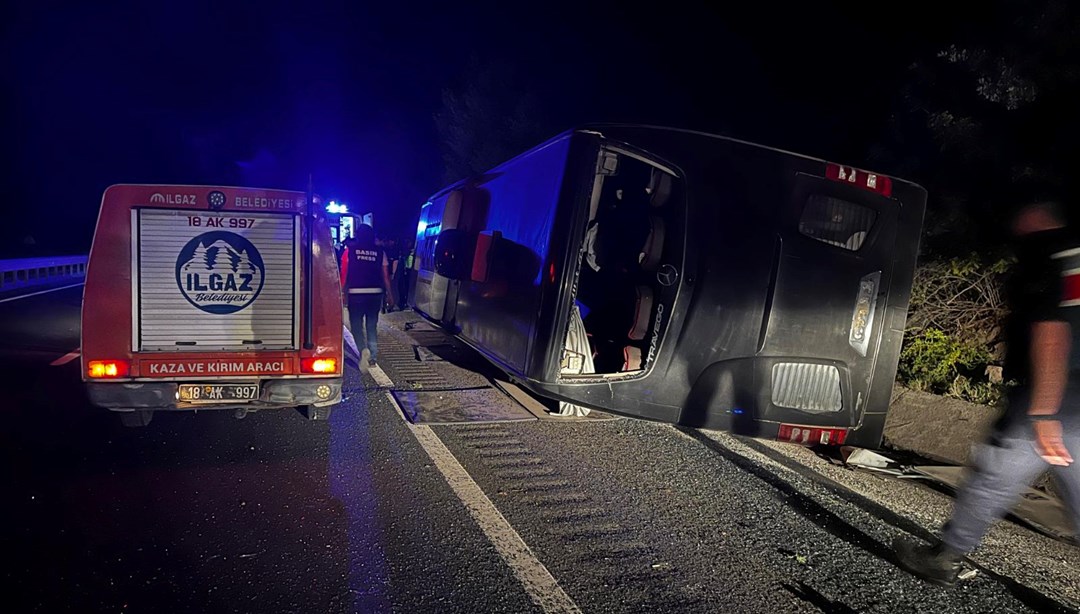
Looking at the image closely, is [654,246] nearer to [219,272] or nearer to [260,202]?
[260,202]

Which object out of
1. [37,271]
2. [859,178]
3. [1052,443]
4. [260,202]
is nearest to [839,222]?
[859,178]

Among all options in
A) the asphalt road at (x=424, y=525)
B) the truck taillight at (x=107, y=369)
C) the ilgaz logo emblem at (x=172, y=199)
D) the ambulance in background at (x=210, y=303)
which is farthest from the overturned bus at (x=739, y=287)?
the truck taillight at (x=107, y=369)

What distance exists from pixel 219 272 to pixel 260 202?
2.14 ft

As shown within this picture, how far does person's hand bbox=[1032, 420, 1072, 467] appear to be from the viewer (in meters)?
2.90

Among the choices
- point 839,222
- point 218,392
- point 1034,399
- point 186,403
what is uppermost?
point 839,222

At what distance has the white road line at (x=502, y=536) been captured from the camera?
3.10 m

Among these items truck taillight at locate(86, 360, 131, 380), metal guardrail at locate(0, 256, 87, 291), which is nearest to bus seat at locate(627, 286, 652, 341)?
truck taillight at locate(86, 360, 131, 380)

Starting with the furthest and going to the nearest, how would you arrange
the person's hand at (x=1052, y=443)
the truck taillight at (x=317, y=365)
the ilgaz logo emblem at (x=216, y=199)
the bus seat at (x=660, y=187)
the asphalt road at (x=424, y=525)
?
1. the truck taillight at (x=317, y=365)
2. the ilgaz logo emblem at (x=216, y=199)
3. the bus seat at (x=660, y=187)
4. the asphalt road at (x=424, y=525)
5. the person's hand at (x=1052, y=443)

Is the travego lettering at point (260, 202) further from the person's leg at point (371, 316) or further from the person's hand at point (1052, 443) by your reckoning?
Answer: the person's hand at point (1052, 443)

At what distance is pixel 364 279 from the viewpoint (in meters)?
8.37

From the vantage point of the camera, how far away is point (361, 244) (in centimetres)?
Answer: 838

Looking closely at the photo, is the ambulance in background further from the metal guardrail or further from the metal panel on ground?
the metal guardrail

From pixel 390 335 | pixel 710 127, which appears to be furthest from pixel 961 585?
pixel 710 127

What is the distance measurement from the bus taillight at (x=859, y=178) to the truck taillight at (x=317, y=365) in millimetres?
3985
